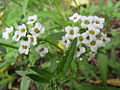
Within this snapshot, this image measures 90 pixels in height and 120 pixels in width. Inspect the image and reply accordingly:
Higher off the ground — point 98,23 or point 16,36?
point 98,23

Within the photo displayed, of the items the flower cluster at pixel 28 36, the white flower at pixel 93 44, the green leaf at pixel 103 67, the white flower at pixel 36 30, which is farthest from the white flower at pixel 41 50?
the green leaf at pixel 103 67

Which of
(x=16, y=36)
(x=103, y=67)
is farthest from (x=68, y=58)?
(x=103, y=67)

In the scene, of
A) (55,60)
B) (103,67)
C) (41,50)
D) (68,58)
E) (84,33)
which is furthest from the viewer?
(103,67)

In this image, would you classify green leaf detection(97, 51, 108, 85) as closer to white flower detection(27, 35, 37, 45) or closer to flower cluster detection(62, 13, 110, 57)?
flower cluster detection(62, 13, 110, 57)

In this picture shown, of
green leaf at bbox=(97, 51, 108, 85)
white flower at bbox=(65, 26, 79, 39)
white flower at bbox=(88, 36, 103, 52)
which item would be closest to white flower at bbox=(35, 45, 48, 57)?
white flower at bbox=(65, 26, 79, 39)

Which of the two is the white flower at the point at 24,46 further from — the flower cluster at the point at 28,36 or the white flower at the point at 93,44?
the white flower at the point at 93,44

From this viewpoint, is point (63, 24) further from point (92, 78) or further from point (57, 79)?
point (92, 78)

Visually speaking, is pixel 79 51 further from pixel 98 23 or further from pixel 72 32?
pixel 98 23

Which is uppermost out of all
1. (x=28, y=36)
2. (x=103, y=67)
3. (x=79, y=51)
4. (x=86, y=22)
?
(x=86, y=22)

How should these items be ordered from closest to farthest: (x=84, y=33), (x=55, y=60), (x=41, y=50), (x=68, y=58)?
(x=68, y=58)
(x=84, y=33)
(x=41, y=50)
(x=55, y=60)

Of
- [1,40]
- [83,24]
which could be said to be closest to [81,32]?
[83,24]

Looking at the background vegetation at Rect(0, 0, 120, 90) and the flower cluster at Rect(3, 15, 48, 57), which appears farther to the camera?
the background vegetation at Rect(0, 0, 120, 90)

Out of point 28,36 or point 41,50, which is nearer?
point 28,36
